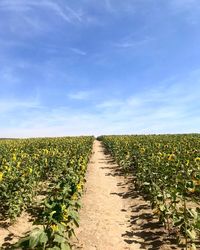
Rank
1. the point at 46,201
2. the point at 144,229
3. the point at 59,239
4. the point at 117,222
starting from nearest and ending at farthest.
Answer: the point at 59,239, the point at 46,201, the point at 144,229, the point at 117,222

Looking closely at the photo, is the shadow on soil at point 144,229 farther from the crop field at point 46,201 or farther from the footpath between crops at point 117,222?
the crop field at point 46,201

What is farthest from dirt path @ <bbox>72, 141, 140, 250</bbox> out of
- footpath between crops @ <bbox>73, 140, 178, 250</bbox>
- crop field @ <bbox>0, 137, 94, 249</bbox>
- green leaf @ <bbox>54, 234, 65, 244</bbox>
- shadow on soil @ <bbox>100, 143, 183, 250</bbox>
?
green leaf @ <bbox>54, 234, 65, 244</bbox>

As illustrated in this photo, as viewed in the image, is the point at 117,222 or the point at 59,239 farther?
the point at 117,222

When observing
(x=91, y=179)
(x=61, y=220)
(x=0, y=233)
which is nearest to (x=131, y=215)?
(x=0, y=233)

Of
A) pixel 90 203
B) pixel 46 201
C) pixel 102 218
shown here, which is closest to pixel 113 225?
pixel 102 218

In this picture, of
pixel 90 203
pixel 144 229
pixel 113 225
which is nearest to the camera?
pixel 144 229

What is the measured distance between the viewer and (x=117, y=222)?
9.52 metres

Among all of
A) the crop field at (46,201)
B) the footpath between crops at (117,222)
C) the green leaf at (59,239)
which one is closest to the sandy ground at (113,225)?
the footpath between crops at (117,222)

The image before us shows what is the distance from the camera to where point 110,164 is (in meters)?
23.2

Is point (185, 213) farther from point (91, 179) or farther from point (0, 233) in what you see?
point (91, 179)

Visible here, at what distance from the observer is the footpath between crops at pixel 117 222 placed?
25.6ft

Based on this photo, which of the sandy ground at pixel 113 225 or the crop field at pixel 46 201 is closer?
the crop field at pixel 46 201

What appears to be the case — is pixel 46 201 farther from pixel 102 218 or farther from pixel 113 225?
pixel 102 218

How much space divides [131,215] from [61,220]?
4475 millimetres
